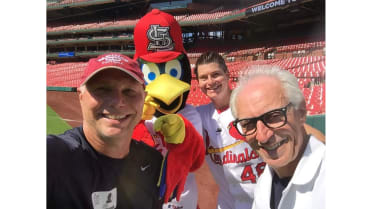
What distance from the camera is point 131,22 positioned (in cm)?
Answer: 181

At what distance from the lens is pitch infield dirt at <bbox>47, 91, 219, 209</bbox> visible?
1.76 meters

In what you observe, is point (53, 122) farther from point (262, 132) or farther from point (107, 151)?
point (262, 132)

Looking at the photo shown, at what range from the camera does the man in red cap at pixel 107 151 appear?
1.43 m

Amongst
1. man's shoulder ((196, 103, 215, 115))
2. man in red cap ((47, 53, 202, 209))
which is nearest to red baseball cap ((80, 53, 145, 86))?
man in red cap ((47, 53, 202, 209))

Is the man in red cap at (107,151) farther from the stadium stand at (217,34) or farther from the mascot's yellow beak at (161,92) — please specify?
the stadium stand at (217,34)

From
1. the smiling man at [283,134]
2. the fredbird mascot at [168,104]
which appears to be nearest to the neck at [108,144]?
the fredbird mascot at [168,104]

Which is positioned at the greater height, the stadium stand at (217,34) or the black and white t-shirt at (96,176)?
the stadium stand at (217,34)

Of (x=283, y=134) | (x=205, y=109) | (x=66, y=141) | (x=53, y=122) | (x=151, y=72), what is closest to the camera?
(x=66, y=141)

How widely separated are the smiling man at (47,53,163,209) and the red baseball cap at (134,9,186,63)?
9.7 inches

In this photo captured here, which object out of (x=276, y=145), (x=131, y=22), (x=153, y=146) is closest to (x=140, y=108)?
(x=153, y=146)

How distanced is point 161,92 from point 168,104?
0.31 ft

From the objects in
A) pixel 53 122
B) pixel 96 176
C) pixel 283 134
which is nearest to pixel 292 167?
pixel 283 134

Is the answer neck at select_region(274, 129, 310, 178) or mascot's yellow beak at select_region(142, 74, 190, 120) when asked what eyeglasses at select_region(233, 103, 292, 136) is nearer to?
neck at select_region(274, 129, 310, 178)

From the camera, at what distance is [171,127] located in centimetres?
150
